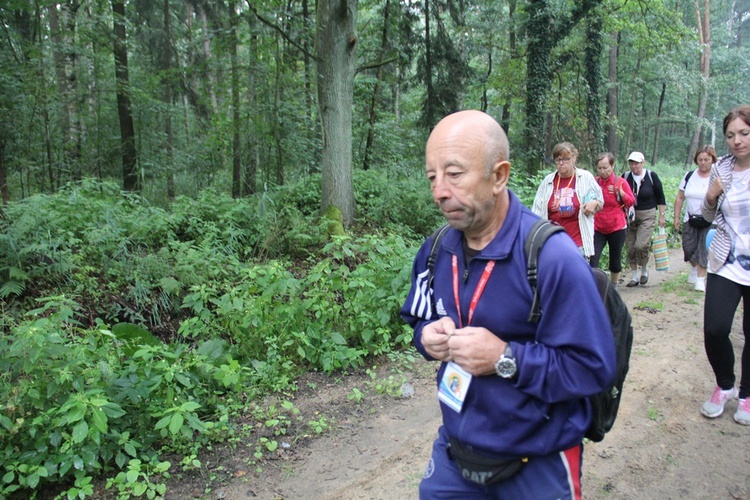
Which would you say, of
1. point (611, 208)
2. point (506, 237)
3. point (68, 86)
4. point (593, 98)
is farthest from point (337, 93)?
point (593, 98)

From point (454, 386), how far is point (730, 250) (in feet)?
9.94

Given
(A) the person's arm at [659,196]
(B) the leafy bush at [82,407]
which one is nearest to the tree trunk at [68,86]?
(B) the leafy bush at [82,407]

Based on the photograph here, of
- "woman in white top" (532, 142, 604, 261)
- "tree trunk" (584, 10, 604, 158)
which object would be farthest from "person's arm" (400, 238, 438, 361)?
"tree trunk" (584, 10, 604, 158)

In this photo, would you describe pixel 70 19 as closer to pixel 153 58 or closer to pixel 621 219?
pixel 153 58

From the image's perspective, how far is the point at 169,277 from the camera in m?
6.77

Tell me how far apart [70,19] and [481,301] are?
15.3m

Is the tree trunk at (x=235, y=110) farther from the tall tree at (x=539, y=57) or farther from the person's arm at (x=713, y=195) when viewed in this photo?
the person's arm at (x=713, y=195)

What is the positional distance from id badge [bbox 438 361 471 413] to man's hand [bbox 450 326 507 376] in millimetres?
80

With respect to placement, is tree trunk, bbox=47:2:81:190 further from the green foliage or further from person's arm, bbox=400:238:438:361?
person's arm, bbox=400:238:438:361

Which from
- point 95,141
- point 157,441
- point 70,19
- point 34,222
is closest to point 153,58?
point 95,141

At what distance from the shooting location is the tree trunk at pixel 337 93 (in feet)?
30.0

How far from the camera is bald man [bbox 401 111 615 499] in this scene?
1411 millimetres

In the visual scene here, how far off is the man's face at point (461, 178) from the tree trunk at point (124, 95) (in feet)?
42.8

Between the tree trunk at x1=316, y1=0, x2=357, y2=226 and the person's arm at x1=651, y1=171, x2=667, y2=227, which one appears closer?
the person's arm at x1=651, y1=171, x2=667, y2=227
